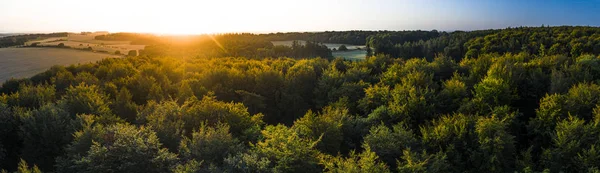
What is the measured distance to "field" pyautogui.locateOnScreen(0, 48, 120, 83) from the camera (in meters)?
41.6

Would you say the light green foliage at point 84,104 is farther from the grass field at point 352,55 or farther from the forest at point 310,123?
the grass field at point 352,55

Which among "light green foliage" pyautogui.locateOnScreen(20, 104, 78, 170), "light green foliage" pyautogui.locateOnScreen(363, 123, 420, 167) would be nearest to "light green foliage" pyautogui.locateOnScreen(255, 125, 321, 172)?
"light green foliage" pyautogui.locateOnScreen(363, 123, 420, 167)

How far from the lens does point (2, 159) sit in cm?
1695

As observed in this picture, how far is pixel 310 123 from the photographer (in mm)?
17719

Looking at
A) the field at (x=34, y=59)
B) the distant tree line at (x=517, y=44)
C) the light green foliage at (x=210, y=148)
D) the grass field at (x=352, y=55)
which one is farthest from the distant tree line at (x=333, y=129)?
the grass field at (x=352, y=55)

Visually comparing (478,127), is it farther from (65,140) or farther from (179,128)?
(65,140)

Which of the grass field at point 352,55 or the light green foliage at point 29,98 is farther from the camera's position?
the grass field at point 352,55

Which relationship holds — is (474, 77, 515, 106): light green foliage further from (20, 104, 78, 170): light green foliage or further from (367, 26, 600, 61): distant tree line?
(367, 26, 600, 61): distant tree line

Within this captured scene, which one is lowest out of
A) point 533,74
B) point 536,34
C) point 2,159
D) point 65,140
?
point 2,159

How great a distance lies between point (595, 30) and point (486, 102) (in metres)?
59.9

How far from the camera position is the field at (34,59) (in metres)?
41.6

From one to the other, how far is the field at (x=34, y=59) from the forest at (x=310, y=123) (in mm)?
11634

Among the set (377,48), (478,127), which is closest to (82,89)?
(478,127)

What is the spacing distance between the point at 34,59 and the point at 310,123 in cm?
5098
